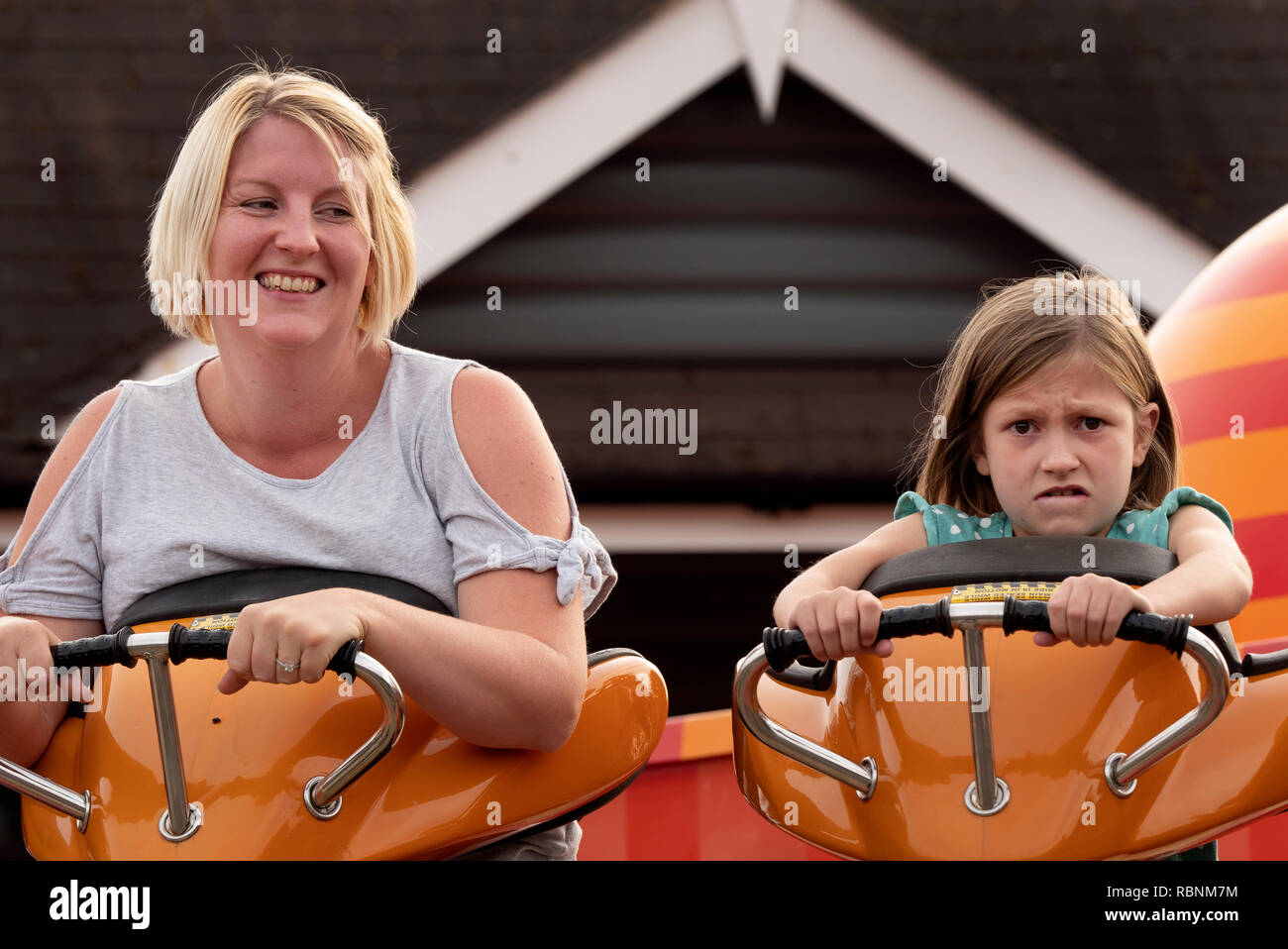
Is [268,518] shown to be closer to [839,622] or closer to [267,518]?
[267,518]

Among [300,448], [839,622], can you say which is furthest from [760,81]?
[839,622]

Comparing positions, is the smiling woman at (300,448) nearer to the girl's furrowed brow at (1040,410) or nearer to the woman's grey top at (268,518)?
the woman's grey top at (268,518)

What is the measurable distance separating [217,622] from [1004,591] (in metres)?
0.77

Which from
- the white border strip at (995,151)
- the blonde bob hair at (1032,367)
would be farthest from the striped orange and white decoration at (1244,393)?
the white border strip at (995,151)

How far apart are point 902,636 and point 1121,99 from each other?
10.8ft

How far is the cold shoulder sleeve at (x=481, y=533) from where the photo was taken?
5.42 feet

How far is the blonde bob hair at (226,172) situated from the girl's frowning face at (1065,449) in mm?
746

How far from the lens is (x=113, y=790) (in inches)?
62.6

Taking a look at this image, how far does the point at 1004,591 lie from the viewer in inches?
61.5

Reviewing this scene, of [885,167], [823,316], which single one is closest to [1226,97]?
[885,167]

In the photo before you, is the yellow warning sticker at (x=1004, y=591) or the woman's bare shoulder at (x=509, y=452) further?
the woman's bare shoulder at (x=509, y=452)

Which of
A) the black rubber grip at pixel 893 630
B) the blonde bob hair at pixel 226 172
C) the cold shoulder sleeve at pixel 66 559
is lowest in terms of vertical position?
the black rubber grip at pixel 893 630
